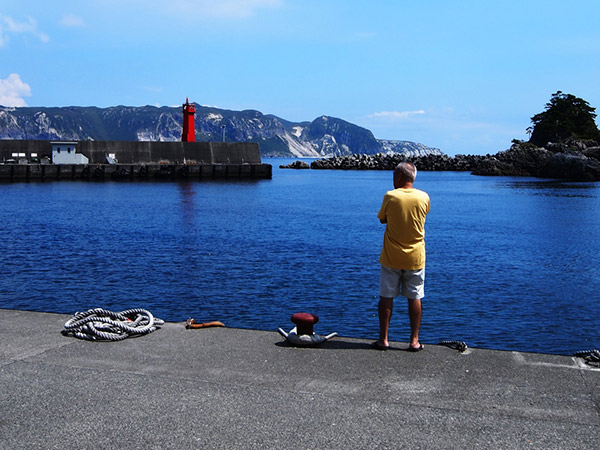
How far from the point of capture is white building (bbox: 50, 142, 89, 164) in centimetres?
7606

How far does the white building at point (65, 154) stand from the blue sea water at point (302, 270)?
1409 inches

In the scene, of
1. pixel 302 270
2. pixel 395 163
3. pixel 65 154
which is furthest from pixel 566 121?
pixel 302 270

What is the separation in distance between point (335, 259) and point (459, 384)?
53.6 ft

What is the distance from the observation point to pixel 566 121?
128 metres

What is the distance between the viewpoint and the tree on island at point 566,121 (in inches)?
4988

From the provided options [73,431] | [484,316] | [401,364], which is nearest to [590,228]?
[484,316]

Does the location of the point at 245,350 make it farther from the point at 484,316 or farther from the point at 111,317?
the point at 484,316

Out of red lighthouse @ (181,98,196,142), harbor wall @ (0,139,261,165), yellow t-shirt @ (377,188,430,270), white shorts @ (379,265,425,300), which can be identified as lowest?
white shorts @ (379,265,425,300)

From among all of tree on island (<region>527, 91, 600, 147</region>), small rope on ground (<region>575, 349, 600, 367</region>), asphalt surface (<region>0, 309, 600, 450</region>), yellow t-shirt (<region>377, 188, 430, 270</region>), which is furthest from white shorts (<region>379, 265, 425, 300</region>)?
tree on island (<region>527, 91, 600, 147</region>)

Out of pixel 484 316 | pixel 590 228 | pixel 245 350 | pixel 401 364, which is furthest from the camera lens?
pixel 590 228

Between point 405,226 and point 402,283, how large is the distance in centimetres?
70

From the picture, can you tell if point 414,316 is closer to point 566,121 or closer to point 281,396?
point 281,396

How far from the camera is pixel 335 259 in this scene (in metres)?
22.1

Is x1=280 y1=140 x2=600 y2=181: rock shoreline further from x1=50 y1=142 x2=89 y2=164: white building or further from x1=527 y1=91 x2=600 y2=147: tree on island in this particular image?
x1=50 y1=142 x2=89 y2=164: white building
